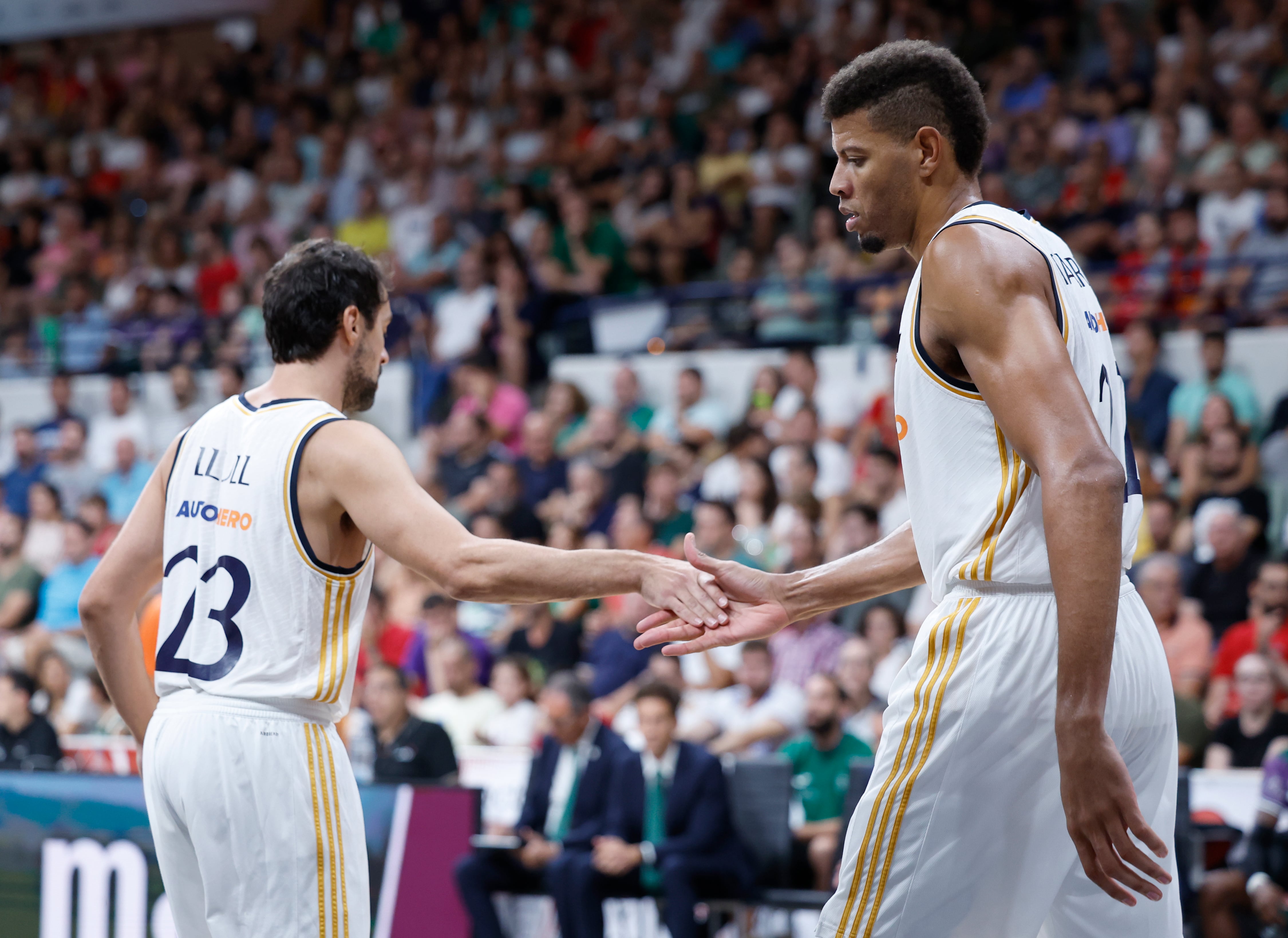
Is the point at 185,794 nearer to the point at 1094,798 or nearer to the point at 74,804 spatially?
the point at 1094,798

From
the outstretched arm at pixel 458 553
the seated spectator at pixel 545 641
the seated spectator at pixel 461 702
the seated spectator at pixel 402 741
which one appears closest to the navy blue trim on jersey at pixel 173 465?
the outstretched arm at pixel 458 553

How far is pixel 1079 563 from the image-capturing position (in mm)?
2629

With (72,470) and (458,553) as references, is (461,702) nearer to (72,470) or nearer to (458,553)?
(458,553)

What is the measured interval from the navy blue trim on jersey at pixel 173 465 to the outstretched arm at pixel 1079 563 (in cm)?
212

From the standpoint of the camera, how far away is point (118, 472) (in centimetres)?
1388

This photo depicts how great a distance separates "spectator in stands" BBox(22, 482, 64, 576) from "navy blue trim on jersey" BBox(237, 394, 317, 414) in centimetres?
975

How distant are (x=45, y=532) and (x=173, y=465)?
10043 mm

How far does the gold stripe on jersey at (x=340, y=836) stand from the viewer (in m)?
3.52

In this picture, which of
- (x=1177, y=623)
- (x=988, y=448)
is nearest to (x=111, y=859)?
(x=988, y=448)

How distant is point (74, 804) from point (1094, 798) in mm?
5577

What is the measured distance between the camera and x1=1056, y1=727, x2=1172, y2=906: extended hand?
2.61m

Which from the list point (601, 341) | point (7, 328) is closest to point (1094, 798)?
point (601, 341)

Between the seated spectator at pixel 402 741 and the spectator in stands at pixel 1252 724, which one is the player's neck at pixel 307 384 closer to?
the seated spectator at pixel 402 741

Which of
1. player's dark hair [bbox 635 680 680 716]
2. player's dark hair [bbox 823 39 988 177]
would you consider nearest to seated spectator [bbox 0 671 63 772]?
player's dark hair [bbox 635 680 680 716]
